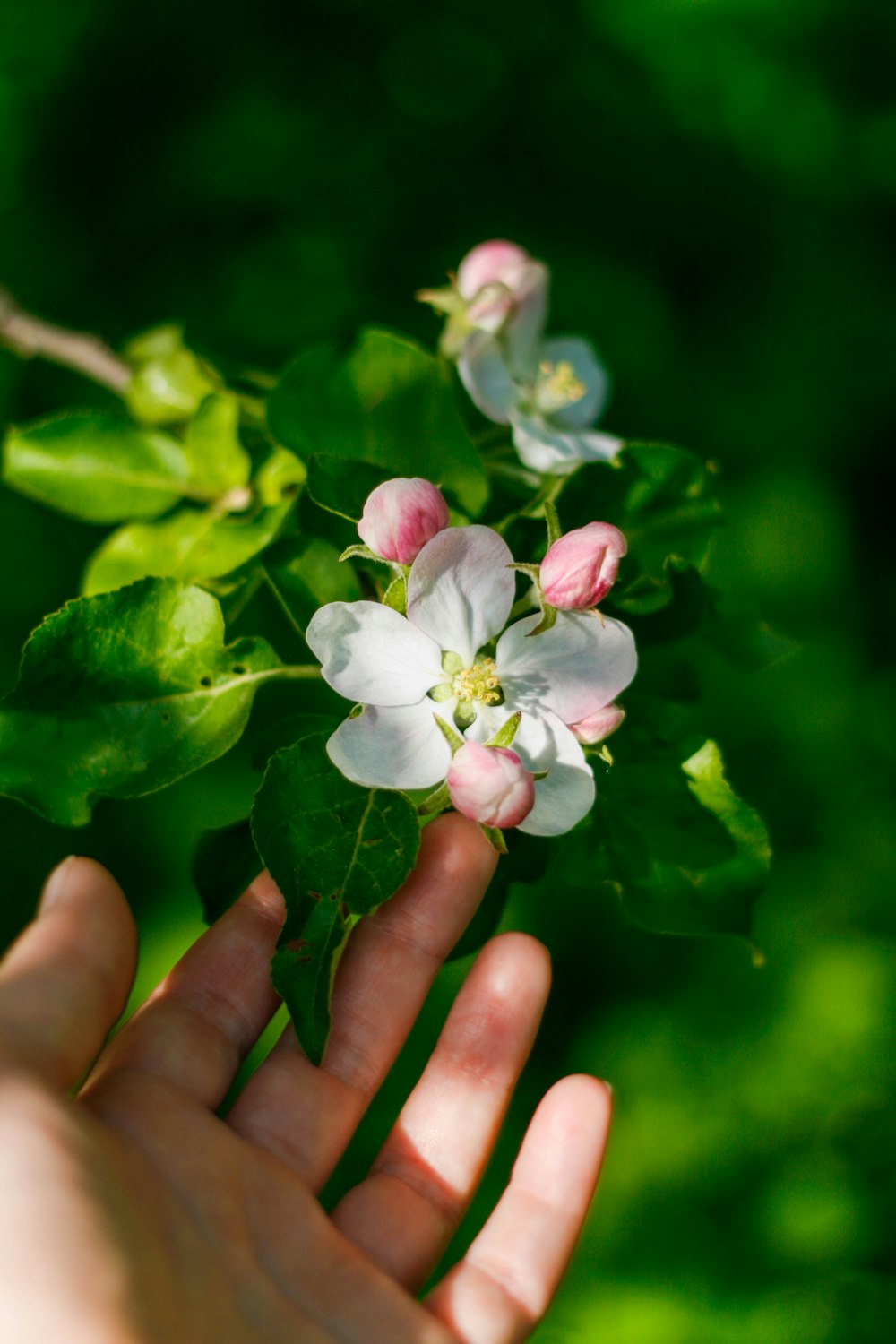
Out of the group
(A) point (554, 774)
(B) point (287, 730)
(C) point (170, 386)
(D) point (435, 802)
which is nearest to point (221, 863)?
(B) point (287, 730)

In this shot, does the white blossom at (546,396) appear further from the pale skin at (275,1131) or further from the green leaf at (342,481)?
the pale skin at (275,1131)

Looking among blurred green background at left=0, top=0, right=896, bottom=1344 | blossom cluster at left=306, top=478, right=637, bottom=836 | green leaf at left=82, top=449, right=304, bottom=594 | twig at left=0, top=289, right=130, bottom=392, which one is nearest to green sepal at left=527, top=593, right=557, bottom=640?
blossom cluster at left=306, top=478, right=637, bottom=836

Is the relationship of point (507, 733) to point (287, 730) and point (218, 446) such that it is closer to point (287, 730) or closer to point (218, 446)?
point (287, 730)

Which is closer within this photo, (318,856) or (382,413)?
(318,856)

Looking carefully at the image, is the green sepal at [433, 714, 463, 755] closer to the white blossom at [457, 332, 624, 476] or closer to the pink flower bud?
the white blossom at [457, 332, 624, 476]

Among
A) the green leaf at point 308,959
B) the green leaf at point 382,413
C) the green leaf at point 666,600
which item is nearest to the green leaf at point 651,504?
the green leaf at point 666,600

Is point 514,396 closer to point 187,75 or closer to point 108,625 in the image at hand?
point 108,625

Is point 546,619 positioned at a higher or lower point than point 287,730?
higher

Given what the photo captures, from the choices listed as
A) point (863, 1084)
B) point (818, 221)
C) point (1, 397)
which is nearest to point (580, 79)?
point (818, 221)
